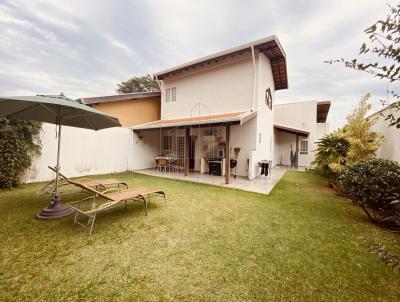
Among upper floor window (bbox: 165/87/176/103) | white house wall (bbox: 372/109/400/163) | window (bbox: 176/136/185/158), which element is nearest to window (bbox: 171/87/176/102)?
upper floor window (bbox: 165/87/176/103)

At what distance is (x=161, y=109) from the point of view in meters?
14.2

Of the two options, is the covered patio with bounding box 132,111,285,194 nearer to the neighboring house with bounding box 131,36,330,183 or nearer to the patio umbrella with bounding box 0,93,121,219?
the neighboring house with bounding box 131,36,330,183

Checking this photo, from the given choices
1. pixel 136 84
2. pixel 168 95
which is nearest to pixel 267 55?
pixel 168 95

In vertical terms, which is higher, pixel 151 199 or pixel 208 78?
pixel 208 78

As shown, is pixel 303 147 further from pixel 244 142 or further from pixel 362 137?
pixel 362 137

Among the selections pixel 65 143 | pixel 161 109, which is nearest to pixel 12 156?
pixel 65 143

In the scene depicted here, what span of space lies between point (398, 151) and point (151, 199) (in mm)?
8633

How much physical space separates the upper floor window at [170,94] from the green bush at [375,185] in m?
11.5

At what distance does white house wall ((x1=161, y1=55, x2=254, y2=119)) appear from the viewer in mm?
10273

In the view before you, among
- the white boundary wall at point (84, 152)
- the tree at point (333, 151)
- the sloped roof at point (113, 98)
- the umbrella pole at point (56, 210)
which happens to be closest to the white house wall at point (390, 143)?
the tree at point (333, 151)

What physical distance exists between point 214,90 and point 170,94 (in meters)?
3.93

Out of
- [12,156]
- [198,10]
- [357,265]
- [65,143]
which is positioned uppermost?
[198,10]

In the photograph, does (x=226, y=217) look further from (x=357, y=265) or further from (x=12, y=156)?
(x=12, y=156)

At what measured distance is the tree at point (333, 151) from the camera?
8.53m
